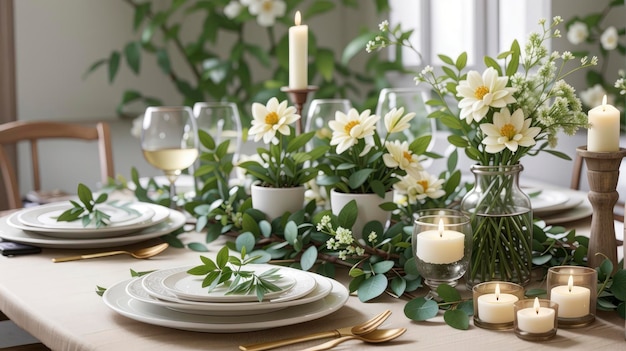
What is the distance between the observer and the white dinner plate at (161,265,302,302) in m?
0.99

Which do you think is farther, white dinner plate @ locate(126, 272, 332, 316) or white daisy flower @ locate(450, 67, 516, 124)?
white daisy flower @ locate(450, 67, 516, 124)

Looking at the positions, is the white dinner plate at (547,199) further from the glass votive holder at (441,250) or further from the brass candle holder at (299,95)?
the glass votive holder at (441,250)

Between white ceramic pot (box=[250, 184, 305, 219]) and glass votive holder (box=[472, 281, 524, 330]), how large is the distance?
51cm

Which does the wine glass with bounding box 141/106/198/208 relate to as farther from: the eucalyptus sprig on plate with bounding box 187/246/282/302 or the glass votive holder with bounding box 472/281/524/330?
the glass votive holder with bounding box 472/281/524/330

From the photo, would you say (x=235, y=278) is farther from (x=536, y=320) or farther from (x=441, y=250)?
(x=536, y=320)

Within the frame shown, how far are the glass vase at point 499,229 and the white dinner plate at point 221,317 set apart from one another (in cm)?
20

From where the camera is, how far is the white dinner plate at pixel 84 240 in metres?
1.44

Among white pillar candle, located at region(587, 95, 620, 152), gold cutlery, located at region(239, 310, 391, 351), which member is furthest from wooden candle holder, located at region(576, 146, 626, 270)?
gold cutlery, located at region(239, 310, 391, 351)

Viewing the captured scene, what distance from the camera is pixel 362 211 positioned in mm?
1370

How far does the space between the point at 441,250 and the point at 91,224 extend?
694mm

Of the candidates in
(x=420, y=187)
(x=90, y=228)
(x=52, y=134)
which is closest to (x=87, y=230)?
(x=90, y=228)

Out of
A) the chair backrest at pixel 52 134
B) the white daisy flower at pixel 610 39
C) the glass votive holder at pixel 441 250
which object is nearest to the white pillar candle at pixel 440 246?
the glass votive holder at pixel 441 250

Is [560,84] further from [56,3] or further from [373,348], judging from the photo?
[56,3]

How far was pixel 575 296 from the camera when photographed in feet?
3.24
